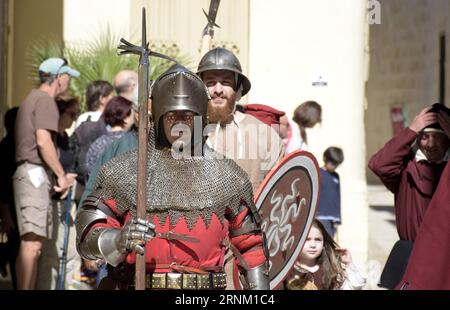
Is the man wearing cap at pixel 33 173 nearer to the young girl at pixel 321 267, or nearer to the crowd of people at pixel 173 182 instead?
the crowd of people at pixel 173 182

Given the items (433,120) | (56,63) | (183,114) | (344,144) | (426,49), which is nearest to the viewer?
(183,114)

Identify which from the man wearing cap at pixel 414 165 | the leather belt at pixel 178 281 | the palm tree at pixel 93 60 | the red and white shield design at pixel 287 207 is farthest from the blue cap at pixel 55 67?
the leather belt at pixel 178 281

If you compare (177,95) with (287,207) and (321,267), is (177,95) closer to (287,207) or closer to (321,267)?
(287,207)

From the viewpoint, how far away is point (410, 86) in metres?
23.8

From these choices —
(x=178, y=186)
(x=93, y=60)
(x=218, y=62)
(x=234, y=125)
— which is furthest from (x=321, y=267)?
(x=93, y=60)

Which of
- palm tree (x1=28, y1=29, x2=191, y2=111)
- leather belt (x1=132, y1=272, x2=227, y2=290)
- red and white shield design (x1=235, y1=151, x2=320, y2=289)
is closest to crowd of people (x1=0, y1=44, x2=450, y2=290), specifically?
leather belt (x1=132, y1=272, x2=227, y2=290)

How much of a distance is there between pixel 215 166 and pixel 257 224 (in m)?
0.30

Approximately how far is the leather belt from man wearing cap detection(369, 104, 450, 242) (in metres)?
2.09

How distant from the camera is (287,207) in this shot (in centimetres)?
711

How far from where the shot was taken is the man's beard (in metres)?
6.97

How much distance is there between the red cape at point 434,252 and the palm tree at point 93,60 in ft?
16.6
